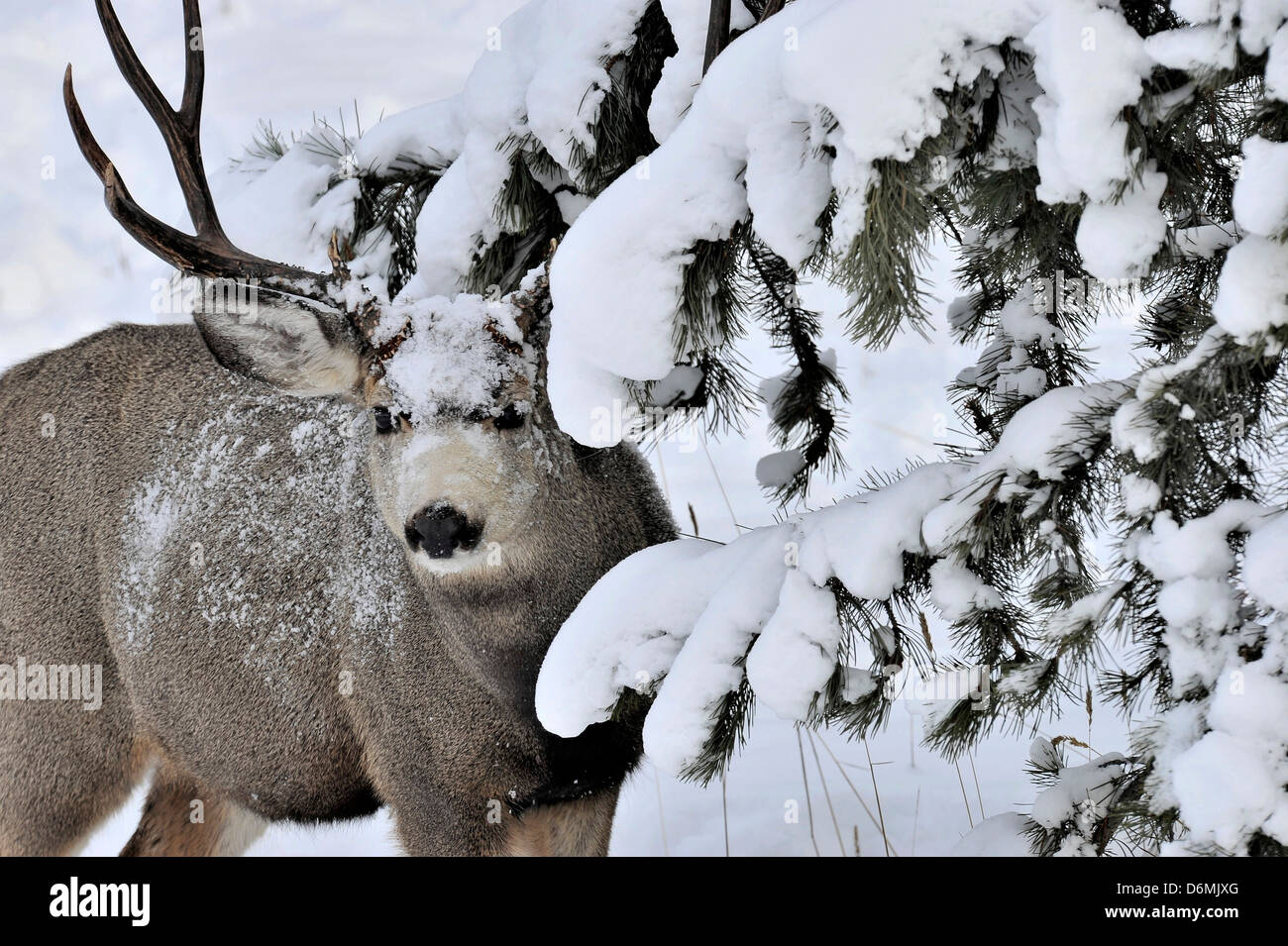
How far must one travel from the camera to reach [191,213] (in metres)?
3.37

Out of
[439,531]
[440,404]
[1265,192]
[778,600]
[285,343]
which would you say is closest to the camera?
[1265,192]

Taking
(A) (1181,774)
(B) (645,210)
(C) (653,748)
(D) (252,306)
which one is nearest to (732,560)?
(C) (653,748)

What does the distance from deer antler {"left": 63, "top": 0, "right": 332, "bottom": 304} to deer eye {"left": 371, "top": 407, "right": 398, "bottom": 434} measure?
394 mm

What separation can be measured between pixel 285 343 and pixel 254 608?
1043mm

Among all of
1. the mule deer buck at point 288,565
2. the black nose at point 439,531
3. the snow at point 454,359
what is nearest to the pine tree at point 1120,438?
the snow at point 454,359

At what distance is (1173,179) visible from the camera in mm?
2238

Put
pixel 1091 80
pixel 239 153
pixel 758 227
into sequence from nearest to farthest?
pixel 1091 80 → pixel 758 227 → pixel 239 153

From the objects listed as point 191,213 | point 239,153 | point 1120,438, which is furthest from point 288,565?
point 239,153

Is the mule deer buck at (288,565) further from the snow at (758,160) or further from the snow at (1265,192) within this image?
the snow at (1265,192)

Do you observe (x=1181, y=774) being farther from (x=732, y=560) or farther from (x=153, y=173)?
(x=153, y=173)

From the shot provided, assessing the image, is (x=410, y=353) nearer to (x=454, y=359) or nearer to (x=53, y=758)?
(x=454, y=359)

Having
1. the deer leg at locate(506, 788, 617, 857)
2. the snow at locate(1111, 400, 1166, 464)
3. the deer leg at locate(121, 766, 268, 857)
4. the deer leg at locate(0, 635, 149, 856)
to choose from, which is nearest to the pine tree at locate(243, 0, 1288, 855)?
the snow at locate(1111, 400, 1166, 464)

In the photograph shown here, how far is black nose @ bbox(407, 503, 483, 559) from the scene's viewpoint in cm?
304

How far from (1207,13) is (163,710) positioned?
394 centimetres
